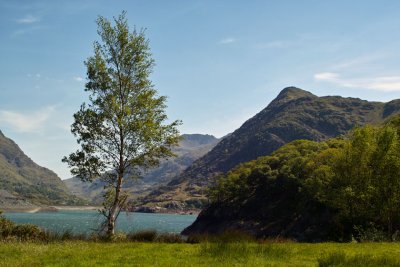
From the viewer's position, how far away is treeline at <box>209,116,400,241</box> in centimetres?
5044

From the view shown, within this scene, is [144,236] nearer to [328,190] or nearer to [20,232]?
[20,232]

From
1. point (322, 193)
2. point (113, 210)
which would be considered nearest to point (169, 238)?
point (113, 210)

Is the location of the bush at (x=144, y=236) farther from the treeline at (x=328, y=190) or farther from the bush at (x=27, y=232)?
the treeline at (x=328, y=190)

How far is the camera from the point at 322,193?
303 ft

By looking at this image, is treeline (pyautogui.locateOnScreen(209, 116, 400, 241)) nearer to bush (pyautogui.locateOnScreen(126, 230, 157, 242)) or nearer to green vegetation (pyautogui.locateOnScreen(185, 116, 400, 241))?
green vegetation (pyautogui.locateOnScreen(185, 116, 400, 241))

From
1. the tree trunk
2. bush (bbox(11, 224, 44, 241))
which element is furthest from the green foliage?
the tree trunk

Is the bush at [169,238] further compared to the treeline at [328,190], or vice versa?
the treeline at [328,190]

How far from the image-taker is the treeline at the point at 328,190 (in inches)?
1986

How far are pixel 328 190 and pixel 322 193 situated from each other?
4.46 meters

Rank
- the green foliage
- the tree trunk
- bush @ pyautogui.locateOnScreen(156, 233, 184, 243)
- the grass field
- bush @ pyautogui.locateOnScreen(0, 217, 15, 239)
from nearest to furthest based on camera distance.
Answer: the grass field, the green foliage, bush @ pyautogui.locateOnScreen(0, 217, 15, 239), bush @ pyautogui.locateOnScreen(156, 233, 184, 243), the tree trunk

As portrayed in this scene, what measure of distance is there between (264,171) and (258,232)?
46750mm

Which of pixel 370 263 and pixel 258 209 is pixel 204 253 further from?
pixel 258 209

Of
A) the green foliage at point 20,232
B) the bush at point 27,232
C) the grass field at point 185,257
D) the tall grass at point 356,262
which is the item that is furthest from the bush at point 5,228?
the tall grass at point 356,262

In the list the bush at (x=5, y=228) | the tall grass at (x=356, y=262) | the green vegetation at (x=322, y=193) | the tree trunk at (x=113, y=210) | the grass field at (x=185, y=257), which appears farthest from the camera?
the green vegetation at (x=322, y=193)
